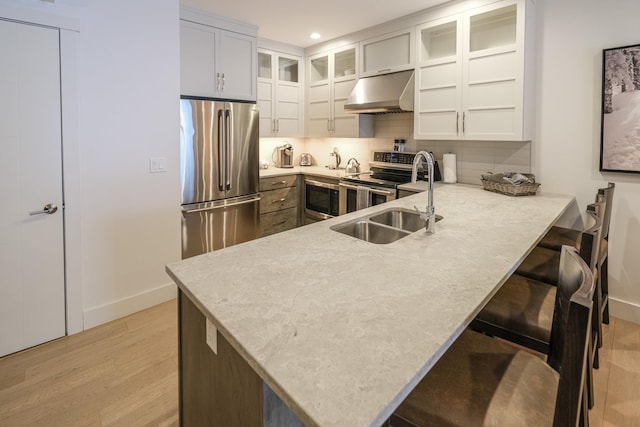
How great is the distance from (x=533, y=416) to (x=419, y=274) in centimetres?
51

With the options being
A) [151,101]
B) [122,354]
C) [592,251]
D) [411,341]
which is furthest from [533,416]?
[151,101]

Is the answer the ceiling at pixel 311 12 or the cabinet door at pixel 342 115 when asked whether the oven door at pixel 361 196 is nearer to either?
the cabinet door at pixel 342 115

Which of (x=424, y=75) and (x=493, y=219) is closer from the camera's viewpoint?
(x=493, y=219)

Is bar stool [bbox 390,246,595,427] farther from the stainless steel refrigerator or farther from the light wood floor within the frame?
the stainless steel refrigerator

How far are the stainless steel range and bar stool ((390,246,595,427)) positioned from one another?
2.40 meters

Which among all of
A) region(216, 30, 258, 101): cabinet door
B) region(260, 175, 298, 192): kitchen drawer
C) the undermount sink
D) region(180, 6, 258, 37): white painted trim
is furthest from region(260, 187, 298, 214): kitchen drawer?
the undermount sink

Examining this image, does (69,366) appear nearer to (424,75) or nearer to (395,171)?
(395,171)

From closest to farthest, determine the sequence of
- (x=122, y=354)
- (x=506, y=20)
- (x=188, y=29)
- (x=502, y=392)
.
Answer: (x=502, y=392) → (x=122, y=354) → (x=506, y=20) → (x=188, y=29)

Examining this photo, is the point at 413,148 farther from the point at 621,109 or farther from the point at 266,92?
the point at 266,92

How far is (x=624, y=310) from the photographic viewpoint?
2.74 meters

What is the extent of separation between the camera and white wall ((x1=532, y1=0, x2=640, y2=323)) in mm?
2631

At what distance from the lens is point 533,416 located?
955 mm

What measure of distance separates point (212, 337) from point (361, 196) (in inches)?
111

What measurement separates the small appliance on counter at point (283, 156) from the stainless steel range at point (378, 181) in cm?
119
